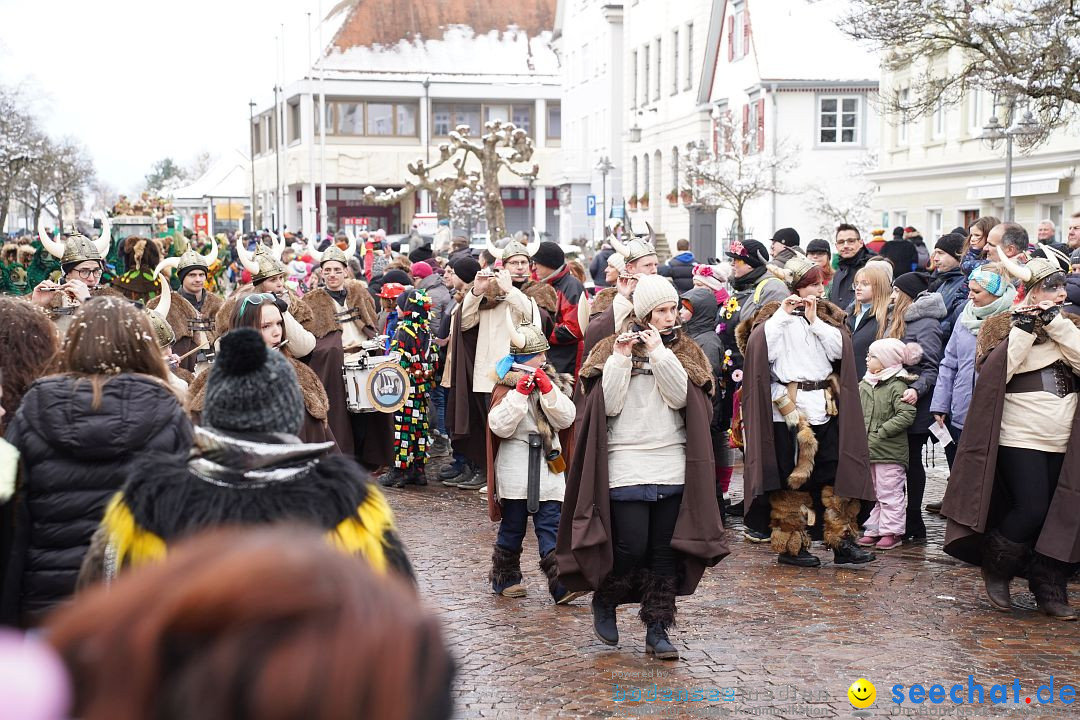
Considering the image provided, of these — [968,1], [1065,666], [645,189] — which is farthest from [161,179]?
[1065,666]

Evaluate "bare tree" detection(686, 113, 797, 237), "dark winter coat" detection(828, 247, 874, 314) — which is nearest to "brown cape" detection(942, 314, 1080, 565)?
"dark winter coat" detection(828, 247, 874, 314)

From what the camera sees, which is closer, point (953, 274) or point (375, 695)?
point (375, 695)

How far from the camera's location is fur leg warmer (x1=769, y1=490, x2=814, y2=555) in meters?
8.79

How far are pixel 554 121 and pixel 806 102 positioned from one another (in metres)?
43.0

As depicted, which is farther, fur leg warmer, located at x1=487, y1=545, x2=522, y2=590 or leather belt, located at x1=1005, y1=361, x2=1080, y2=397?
fur leg warmer, located at x1=487, y1=545, x2=522, y2=590

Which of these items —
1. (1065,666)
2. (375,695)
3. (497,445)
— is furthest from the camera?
(497,445)

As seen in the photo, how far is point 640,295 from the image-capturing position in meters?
6.86

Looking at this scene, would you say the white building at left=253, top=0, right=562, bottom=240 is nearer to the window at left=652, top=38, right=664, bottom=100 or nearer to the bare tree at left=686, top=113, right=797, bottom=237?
the window at left=652, top=38, right=664, bottom=100

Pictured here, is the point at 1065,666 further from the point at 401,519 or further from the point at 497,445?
the point at 401,519

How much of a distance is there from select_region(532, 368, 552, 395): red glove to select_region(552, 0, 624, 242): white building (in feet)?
165

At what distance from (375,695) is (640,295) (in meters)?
5.56

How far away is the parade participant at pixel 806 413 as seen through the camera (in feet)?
27.9

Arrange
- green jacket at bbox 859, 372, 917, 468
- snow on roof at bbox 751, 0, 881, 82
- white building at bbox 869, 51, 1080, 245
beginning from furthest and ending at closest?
snow on roof at bbox 751, 0, 881, 82, white building at bbox 869, 51, 1080, 245, green jacket at bbox 859, 372, 917, 468

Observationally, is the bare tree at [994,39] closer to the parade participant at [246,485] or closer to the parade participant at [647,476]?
the parade participant at [647,476]
